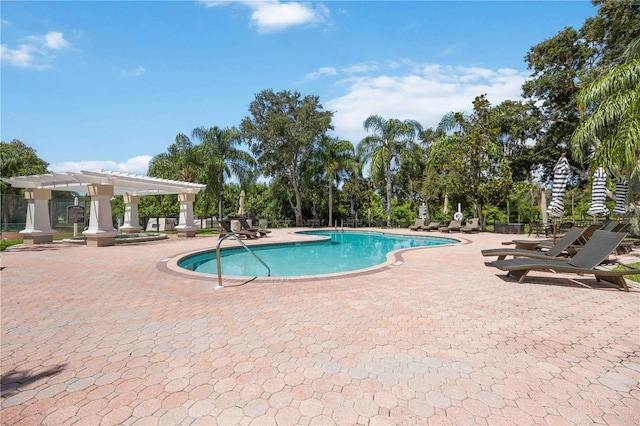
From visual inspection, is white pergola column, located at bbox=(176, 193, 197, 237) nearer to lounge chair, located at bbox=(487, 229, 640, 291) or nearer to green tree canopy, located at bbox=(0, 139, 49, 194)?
lounge chair, located at bbox=(487, 229, 640, 291)

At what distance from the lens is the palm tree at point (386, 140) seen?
24.9 meters

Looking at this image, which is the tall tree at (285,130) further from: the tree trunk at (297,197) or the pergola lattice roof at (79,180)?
the pergola lattice roof at (79,180)

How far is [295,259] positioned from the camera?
1227cm

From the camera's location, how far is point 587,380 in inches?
107

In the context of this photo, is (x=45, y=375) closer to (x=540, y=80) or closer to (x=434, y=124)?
(x=540, y=80)

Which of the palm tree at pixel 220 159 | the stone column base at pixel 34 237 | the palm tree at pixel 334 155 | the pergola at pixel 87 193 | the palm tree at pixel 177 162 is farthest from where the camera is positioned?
the palm tree at pixel 334 155

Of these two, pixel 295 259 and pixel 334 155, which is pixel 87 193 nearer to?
pixel 295 259

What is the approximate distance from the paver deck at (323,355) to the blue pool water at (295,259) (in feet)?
12.6

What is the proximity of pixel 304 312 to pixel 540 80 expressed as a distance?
24.9 m

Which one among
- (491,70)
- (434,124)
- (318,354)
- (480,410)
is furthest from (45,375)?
(434,124)

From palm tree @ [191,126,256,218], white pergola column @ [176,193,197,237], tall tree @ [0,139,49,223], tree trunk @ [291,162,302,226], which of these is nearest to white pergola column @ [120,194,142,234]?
white pergola column @ [176,193,197,237]

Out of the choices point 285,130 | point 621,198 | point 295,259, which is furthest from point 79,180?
point 621,198

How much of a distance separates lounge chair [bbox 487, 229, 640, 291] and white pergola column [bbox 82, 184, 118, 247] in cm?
1570

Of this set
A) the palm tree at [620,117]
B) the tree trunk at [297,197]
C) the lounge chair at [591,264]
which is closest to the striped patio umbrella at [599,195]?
the palm tree at [620,117]
